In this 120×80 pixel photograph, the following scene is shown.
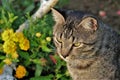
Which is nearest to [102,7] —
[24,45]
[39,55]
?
[39,55]

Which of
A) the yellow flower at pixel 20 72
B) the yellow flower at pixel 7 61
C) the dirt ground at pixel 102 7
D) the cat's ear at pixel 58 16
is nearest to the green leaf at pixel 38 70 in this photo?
the yellow flower at pixel 20 72

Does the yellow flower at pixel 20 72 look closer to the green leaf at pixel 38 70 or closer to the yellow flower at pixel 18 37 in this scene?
the green leaf at pixel 38 70

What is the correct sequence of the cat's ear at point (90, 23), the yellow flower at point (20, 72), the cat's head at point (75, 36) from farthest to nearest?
1. the yellow flower at point (20, 72)
2. the cat's head at point (75, 36)
3. the cat's ear at point (90, 23)

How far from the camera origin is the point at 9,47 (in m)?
4.00

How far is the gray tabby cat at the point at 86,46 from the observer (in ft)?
12.1

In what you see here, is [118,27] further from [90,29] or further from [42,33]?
[90,29]

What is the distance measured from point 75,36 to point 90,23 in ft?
0.57

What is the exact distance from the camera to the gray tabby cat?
3699 mm

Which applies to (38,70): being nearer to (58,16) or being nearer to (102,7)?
(58,16)

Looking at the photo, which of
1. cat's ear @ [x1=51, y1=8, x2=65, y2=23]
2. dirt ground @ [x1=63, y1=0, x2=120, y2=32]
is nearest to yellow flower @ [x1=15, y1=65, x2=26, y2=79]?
cat's ear @ [x1=51, y1=8, x2=65, y2=23]

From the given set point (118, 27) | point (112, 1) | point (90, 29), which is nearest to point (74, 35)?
point (90, 29)

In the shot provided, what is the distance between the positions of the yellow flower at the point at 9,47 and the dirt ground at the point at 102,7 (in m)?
2.75

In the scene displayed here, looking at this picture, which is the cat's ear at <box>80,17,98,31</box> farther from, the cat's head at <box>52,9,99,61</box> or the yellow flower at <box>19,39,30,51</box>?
the yellow flower at <box>19,39,30,51</box>

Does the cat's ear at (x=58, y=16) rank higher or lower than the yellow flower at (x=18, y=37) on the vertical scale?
higher
